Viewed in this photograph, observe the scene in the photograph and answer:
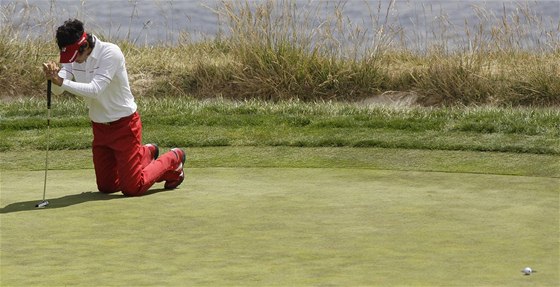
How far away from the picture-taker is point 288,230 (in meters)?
7.48

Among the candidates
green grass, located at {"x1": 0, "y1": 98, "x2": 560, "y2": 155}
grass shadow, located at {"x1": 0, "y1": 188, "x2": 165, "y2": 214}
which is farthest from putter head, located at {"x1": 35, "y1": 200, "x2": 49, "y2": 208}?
green grass, located at {"x1": 0, "y1": 98, "x2": 560, "y2": 155}

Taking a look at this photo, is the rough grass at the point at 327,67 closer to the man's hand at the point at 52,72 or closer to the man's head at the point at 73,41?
the man's head at the point at 73,41

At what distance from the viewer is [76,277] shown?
622 cm

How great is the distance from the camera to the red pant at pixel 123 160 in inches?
359

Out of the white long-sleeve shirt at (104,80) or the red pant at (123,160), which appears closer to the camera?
the white long-sleeve shirt at (104,80)

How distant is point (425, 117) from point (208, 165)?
10.0 ft

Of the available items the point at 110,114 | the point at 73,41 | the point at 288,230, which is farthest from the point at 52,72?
the point at 288,230

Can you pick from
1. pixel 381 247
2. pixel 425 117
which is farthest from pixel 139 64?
pixel 381 247

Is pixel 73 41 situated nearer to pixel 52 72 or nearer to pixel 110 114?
pixel 52 72

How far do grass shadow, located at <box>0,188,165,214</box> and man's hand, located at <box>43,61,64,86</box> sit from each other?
2.64ft

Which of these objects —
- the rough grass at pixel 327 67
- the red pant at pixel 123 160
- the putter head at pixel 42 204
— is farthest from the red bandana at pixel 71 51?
the rough grass at pixel 327 67

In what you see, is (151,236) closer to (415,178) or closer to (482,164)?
(415,178)

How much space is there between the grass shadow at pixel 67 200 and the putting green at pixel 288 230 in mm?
13

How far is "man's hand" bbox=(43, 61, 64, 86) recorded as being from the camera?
850cm
